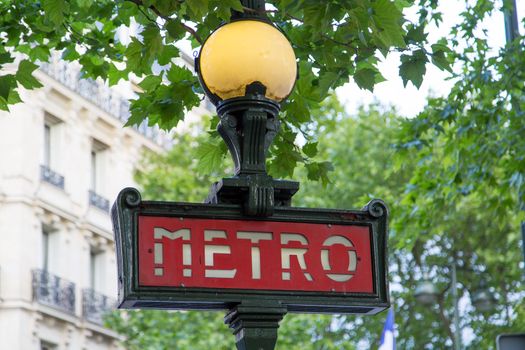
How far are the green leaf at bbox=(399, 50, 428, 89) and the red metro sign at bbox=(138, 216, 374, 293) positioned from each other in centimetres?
194

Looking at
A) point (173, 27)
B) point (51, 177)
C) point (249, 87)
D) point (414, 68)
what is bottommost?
point (249, 87)

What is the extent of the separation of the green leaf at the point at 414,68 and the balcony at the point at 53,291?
2601 cm

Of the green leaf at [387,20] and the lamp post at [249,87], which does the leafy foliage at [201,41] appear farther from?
the lamp post at [249,87]

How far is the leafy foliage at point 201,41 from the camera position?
18.6ft

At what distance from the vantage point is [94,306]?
113 feet

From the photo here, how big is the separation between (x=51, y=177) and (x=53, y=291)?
301 centimetres

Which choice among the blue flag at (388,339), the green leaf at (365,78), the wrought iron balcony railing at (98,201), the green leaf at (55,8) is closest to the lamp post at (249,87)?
the green leaf at (365,78)

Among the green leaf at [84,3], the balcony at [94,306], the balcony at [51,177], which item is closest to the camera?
the green leaf at [84,3]

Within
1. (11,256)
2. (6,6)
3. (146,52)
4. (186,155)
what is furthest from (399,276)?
(146,52)

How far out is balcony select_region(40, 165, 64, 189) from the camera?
32.9 meters

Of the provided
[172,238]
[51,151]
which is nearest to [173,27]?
[172,238]

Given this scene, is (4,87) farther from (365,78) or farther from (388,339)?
(388,339)

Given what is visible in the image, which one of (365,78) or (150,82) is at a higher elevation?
(150,82)

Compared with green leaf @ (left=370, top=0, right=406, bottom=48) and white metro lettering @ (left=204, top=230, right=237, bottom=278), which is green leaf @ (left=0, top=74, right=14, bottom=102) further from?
white metro lettering @ (left=204, top=230, right=237, bottom=278)
